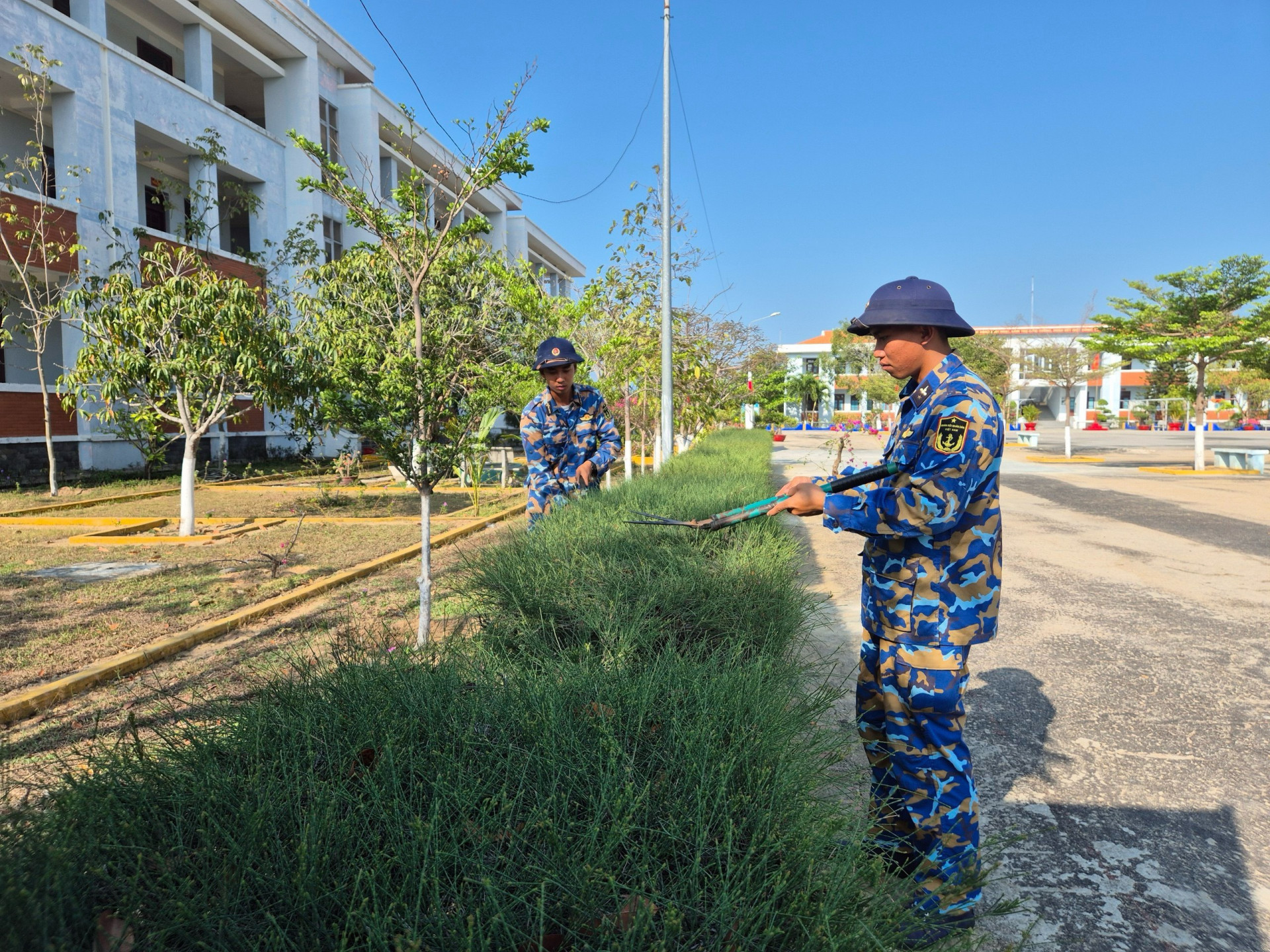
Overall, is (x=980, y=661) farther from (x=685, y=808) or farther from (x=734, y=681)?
(x=685, y=808)

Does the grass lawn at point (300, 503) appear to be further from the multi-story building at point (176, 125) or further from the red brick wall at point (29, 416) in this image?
the red brick wall at point (29, 416)

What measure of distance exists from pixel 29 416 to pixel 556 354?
1404 cm

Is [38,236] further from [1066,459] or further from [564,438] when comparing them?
[1066,459]

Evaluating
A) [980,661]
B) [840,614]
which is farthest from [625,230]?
[980,661]

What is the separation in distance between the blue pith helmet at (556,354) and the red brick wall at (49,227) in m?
11.7

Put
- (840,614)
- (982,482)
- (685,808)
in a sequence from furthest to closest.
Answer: (840,614)
(982,482)
(685,808)

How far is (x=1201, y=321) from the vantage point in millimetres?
21172

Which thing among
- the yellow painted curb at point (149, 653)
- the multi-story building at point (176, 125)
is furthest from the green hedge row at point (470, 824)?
the multi-story building at point (176, 125)

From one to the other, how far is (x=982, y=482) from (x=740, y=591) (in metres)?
1.45

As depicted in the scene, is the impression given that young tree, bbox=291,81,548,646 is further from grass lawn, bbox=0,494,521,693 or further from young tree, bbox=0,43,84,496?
young tree, bbox=0,43,84,496

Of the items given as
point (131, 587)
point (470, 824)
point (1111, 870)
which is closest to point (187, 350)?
point (131, 587)

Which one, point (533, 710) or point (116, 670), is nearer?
point (533, 710)

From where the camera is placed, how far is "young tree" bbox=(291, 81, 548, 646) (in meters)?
4.97

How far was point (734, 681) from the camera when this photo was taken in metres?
2.42
